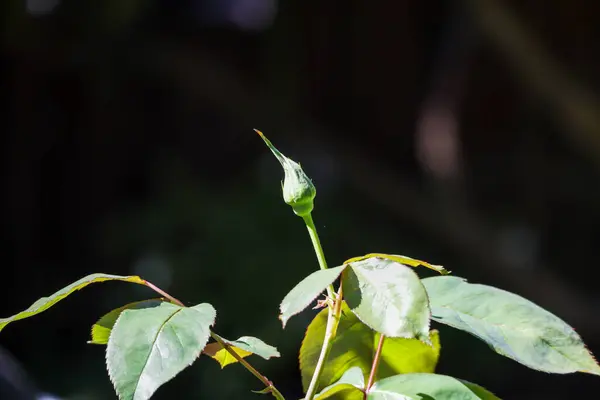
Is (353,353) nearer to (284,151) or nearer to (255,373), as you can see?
(255,373)

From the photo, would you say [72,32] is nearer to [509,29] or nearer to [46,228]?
[46,228]

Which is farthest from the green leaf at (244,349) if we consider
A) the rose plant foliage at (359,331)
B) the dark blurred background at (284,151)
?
the dark blurred background at (284,151)

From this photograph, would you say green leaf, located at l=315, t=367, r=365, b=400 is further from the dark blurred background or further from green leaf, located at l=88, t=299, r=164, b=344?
the dark blurred background

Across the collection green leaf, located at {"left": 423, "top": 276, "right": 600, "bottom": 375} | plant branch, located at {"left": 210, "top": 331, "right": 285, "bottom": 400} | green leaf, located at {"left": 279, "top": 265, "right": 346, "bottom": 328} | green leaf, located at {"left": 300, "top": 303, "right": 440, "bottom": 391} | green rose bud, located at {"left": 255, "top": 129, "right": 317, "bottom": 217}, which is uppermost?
green rose bud, located at {"left": 255, "top": 129, "right": 317, "bottom": 217}

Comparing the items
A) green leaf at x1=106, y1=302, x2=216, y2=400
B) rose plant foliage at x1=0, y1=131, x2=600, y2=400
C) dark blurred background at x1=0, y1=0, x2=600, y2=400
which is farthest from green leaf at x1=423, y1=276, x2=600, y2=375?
dark blurred background at x1=0, y1=0, x2=600, y2=400

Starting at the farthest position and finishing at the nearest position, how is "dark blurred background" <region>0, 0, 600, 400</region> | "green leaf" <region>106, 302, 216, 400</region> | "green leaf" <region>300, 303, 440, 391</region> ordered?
"dark blurred background" <region>0, 0, 600, 400</region>
"green leaf" <region>300, 303, 440, 391</region>
"green leaf" <region>106, 302, 216, 400</region>
